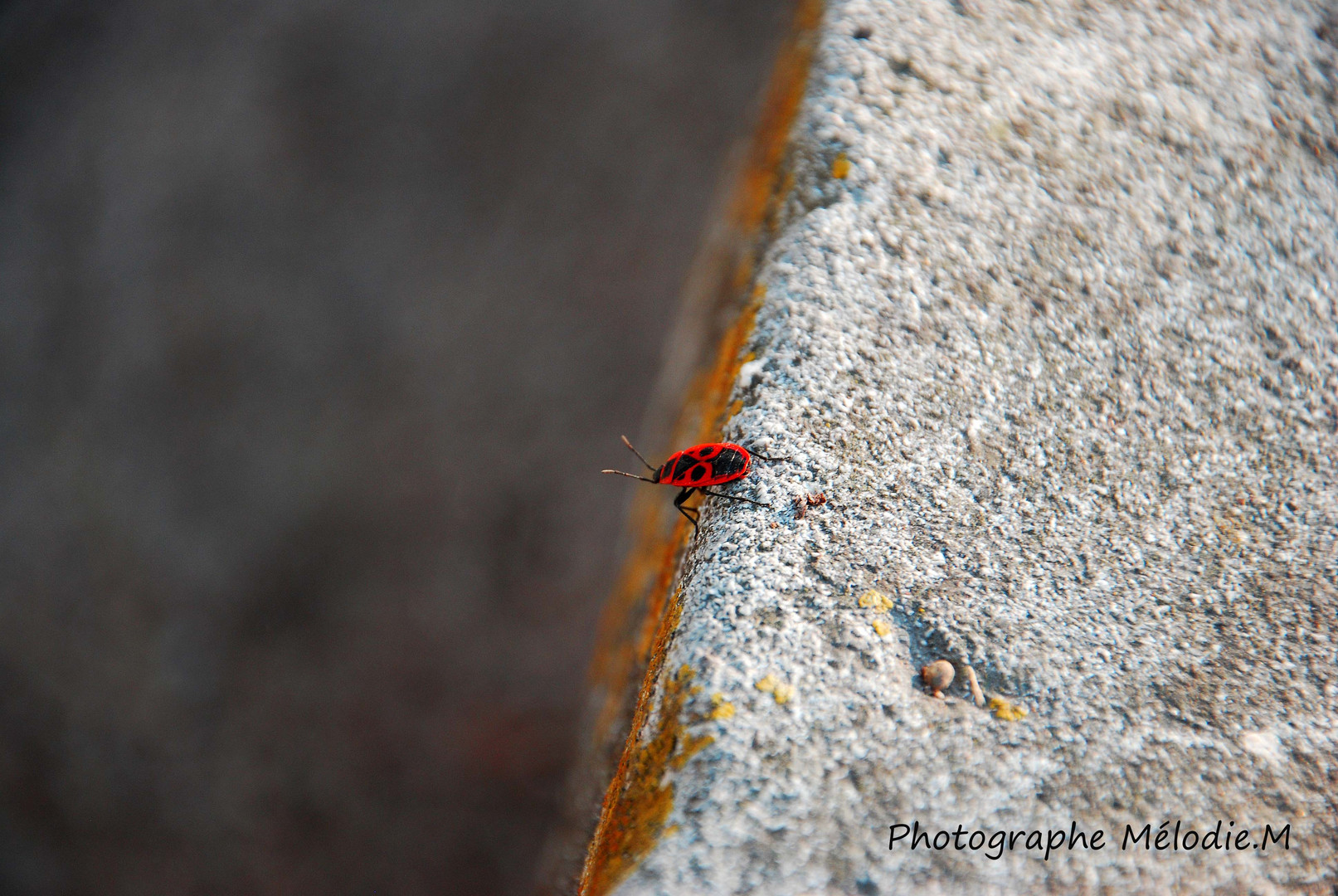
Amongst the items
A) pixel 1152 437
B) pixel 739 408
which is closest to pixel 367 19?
pixel 739 408

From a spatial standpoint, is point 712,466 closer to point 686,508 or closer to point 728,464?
point 728,464

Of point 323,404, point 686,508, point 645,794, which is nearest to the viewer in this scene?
point 645,794

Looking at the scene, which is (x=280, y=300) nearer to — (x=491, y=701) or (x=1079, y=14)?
(x=491, y=701)

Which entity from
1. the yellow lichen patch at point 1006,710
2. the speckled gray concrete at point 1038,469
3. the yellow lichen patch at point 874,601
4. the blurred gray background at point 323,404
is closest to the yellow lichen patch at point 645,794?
the speckled gray concrete at point 1038,469

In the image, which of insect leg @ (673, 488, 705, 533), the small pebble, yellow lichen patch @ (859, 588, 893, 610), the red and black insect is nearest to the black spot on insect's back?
the red and black insect

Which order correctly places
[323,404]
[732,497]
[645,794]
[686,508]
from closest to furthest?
[645,794]
[732,497]
[686,508]
[323,404]

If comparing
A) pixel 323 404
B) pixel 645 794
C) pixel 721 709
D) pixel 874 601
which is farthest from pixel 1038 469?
pixel 323 404

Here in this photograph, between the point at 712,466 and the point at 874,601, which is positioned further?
the point at 712,466

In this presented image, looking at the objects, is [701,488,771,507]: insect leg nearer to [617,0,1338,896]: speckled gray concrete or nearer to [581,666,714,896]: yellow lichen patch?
[617,0,1338,896]: speckled gray concrete
